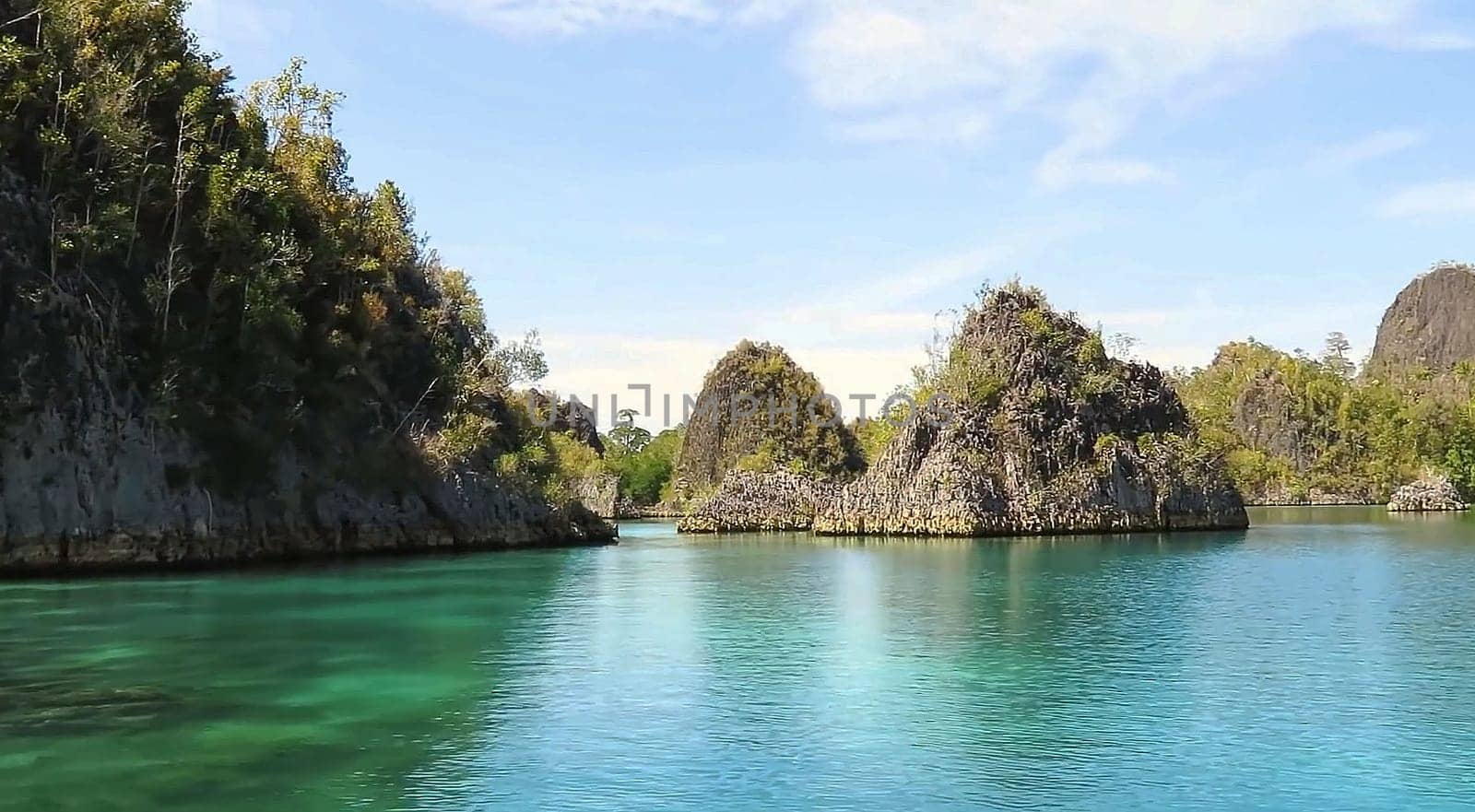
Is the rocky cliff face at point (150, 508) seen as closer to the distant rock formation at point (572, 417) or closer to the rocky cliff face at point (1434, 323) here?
the distant rock formation at point (572, 417)

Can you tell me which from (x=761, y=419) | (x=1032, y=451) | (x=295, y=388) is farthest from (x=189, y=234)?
(x=761, y=419)

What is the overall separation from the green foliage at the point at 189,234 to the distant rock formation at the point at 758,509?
20.4m

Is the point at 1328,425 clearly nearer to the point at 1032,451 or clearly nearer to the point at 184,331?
the point at 1032,451

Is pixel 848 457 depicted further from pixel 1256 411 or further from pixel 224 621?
pixel 224 621

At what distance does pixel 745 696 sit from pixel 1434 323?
514ft

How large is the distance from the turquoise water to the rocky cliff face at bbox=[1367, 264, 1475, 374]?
13315 centimetres

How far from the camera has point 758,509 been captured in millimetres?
66875

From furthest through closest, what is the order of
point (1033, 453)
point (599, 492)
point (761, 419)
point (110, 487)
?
point (761, 419)
point (599, 492)
point (1033, 453)
point (110, 487)

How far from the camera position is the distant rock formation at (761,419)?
96.4m

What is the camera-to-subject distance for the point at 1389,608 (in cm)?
2412

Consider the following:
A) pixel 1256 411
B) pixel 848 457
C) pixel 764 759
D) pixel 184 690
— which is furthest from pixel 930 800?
pixel 1256 411

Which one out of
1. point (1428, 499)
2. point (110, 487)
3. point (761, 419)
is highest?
point (761, 419)

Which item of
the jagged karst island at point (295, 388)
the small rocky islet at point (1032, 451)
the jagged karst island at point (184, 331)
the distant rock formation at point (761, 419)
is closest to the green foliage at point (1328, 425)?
the jagged karst island at point (295, 388)

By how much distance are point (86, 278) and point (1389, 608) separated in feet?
104
